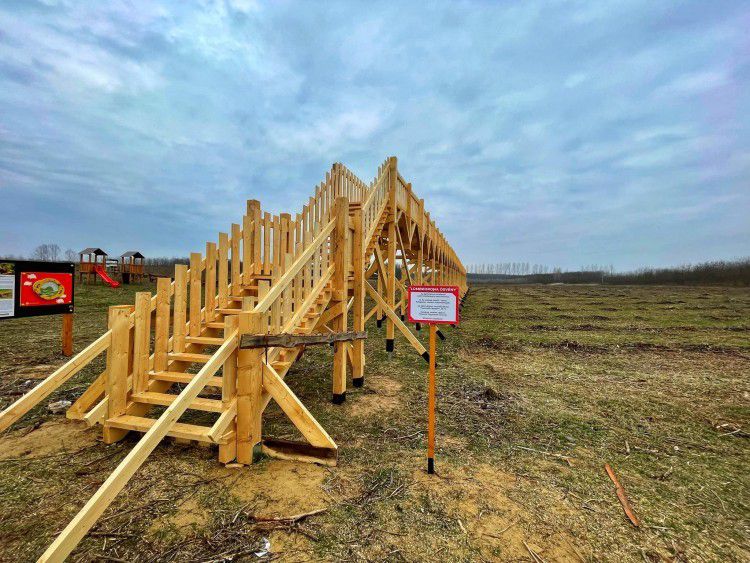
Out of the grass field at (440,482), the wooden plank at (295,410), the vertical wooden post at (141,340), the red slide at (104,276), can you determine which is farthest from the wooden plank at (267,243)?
the red slide at (104,276)

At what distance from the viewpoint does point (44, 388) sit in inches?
135

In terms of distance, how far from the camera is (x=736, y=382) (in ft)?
23.3

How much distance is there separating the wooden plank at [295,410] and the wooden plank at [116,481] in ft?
1.90

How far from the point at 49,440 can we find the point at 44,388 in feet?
4.00

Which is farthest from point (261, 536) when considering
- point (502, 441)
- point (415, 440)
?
point (502, 441)

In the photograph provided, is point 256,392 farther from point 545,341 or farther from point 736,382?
point 545,341

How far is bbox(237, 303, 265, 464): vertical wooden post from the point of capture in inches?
142

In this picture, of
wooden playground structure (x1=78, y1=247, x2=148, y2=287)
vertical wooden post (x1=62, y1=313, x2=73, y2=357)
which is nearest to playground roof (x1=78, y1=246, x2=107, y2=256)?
wooden playground structure (x1=78, y1=247, x2=148, y2=287)

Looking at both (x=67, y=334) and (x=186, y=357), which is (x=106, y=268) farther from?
(x=186, y=357)

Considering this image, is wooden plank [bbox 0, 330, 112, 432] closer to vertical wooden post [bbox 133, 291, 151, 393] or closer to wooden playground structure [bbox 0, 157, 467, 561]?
wooden playground structure [bbox 0, 157, 467, 561]

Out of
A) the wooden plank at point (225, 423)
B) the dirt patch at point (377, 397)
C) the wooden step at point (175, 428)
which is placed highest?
the wooden plank at point (225, 423)

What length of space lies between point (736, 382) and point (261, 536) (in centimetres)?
932

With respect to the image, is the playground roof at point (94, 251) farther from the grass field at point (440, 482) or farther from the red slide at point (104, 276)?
the grass field at point (440, 482)

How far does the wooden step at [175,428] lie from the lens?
3.57 meters
